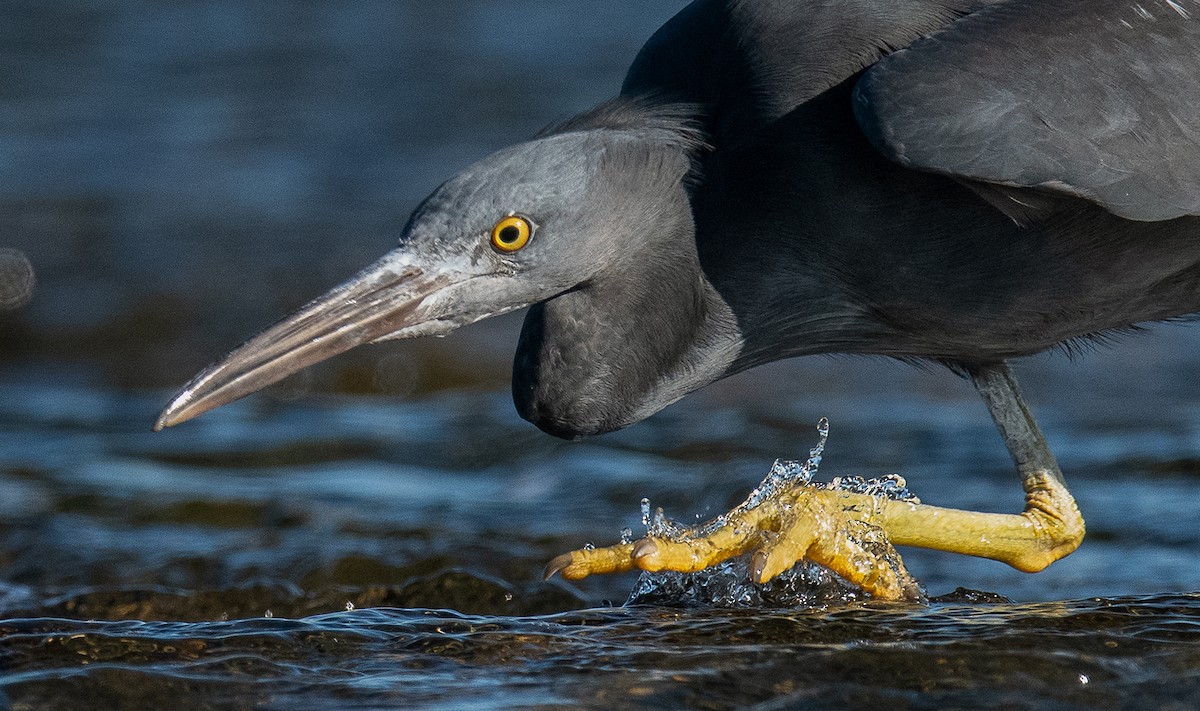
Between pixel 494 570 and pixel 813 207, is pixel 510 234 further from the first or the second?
pixel 494 570

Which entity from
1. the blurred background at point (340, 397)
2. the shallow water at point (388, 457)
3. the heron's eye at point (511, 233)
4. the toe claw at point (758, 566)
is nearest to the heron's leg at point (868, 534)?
the toe claw at point (758, 566)

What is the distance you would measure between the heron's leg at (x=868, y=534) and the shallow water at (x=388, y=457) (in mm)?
157

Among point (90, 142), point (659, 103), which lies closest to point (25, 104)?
point (90, 142)

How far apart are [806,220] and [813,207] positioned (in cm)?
5

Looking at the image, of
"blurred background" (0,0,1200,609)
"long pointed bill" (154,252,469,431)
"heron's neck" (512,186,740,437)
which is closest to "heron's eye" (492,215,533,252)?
"long pointed bill" (154,252,469,431)

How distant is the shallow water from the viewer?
4.14m

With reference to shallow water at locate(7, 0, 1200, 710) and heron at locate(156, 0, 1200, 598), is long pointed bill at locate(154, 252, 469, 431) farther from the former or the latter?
shallow water at locate(7, 0, 1200, 710)

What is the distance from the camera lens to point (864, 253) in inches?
197

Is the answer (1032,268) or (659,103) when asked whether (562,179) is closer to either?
(659,103)

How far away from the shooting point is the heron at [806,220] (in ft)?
15.3

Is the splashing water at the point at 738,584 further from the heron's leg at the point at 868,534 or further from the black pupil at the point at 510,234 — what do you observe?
the black pupil at the point at 510,234

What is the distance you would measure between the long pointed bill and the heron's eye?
14cm

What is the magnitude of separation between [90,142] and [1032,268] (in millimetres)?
11462

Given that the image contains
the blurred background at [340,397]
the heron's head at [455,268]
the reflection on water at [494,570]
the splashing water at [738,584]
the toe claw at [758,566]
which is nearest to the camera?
the reflection on water at [494,570]
